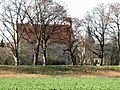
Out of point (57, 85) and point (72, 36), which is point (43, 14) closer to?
point (72, 36)

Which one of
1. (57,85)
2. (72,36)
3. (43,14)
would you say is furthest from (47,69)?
(72,36)

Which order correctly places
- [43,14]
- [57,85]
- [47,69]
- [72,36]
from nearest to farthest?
[57,85]
[47,69]
[43,14]
[72,36]

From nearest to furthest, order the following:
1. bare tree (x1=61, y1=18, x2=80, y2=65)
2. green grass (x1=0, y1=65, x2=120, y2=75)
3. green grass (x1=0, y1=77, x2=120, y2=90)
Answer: green grass (x1=0, y1=77, x2=120, y2=90), green grass (x1=0, y1=65, x2=120, y2=75), bare tree (x1=61, y1=18, x2=80, y2=65)

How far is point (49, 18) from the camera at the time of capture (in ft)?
219

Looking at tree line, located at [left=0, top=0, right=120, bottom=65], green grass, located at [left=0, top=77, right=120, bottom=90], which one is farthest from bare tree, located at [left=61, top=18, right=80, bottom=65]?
green grass, located at [left=0, top=77, right=120, bottom=90]

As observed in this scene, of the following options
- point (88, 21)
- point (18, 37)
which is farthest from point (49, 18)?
point (88, 21)

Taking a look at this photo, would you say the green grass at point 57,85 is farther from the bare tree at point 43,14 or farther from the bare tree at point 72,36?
the bare tree at point 72,36

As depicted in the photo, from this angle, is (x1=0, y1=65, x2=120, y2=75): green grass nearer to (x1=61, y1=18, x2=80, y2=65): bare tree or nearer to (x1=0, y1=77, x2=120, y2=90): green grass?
(x1=0, y1=77, x2=120, y2=90): green grass

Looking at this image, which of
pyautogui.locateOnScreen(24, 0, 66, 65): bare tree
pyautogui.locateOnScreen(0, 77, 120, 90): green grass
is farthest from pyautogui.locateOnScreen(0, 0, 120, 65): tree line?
pyautogui.locateOnScreen(0, 77, 120, 90): green grass

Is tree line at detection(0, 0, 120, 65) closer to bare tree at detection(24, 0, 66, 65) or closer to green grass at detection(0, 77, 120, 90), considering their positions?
bare tree at detection(24, 0, 66, 65)

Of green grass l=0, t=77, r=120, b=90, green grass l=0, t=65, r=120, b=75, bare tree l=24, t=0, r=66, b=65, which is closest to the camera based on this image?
green grass l=0, t=77, r=120, b=90

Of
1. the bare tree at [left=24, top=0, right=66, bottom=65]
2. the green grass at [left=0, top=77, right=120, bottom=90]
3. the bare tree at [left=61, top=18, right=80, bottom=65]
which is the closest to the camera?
the green grass at [left=0, top=77, right=120, bottom=90]

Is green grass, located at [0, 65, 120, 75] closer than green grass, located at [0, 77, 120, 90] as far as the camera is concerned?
No

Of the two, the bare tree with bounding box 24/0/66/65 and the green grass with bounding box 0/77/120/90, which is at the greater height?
the bare tree with bounding box 24/0/66/65
